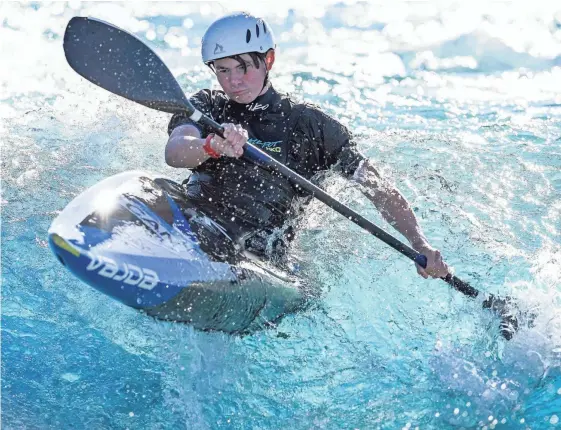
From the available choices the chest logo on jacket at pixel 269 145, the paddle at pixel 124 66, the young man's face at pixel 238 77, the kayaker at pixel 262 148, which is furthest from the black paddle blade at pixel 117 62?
the chest logo on jacket at pixel 269 145

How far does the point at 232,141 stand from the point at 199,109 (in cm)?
100

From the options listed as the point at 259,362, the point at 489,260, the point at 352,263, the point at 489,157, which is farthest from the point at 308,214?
the point at 489,157

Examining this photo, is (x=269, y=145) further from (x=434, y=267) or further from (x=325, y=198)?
(x=434, y=267)

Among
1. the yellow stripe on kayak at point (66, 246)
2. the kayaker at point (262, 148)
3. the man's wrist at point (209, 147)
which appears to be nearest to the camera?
the yellow stripe on kayak at point (66, 246)

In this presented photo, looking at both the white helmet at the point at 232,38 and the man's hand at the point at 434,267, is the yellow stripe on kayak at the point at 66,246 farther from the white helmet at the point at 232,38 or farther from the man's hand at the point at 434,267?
the man's hand at the point at 434,267

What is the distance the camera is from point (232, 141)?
352 centimetres

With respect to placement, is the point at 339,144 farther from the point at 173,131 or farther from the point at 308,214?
the point at 173,131

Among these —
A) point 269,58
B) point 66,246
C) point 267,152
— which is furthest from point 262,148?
point 66,246

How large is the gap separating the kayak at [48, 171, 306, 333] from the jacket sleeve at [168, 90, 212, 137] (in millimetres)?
430

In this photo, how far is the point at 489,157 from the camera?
7477 mm

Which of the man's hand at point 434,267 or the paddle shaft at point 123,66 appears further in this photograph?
the man's hand at point 434,267

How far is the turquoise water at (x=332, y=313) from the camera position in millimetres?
4008

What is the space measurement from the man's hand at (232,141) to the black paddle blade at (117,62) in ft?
1.74

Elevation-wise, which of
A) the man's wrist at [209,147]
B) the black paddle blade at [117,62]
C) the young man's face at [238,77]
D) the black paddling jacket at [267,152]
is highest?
the black paddle blade at [117,62]
